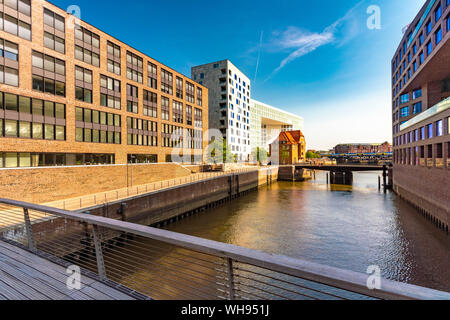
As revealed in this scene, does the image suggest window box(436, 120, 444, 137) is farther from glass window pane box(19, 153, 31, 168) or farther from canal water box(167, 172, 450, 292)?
glass window pane box(19, 153, 31, 168)

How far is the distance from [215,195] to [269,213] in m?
9.96

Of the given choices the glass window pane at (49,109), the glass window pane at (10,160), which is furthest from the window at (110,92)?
the glass window pane at (10,160)

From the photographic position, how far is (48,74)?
23688 millimetres

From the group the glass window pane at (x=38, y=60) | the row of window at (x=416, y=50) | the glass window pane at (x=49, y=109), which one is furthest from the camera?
the row of window at (x=416, y=50)

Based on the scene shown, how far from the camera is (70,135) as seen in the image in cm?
2547

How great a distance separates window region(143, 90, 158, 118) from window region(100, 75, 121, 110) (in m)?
5.18

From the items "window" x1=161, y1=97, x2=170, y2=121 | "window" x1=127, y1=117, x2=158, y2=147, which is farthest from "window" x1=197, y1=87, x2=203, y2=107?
"window" x1=127, y1=117, x2=158, y2=147

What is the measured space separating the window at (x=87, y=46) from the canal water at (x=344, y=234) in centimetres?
2222

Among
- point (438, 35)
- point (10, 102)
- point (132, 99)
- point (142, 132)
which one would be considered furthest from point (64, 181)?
point (438, 35)

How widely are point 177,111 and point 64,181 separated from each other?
85.8ft

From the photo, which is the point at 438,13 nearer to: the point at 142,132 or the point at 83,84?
the point at 142,132

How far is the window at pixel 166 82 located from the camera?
40906 mm

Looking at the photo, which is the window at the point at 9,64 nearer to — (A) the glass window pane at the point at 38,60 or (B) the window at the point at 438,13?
(A) the glass window pane at the point at 38,60
